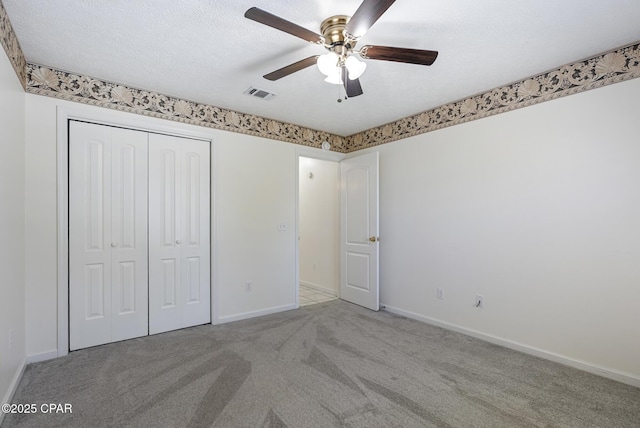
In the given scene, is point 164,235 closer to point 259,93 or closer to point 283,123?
point 259,93

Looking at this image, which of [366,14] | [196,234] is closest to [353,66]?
[366,14]

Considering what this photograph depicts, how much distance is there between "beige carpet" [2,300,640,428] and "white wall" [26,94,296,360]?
0.54 metres

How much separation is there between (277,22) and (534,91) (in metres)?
2.46

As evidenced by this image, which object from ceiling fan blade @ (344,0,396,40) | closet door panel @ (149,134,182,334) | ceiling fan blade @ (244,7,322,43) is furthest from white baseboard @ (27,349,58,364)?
ceiling fan blade @ (344,0,396,40)

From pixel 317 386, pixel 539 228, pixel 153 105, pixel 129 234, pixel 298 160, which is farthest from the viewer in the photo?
pixel 298 160

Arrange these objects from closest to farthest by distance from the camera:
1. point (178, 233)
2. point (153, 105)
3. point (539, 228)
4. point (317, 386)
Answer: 1. point (317, 386)
2. point (539, 228)
3. point (153, 105)
4. point (178, 233)

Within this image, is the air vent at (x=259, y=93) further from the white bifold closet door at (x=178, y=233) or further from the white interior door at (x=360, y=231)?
the white interior door at (x=360, y=231)

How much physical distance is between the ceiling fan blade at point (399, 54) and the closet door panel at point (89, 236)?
8.56 ft

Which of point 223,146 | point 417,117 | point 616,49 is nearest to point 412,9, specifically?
point 616,49

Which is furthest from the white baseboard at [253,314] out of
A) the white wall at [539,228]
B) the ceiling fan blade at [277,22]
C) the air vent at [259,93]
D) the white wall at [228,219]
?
the ceiling fan blade at [277,22]

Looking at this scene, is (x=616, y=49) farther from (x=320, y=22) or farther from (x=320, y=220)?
(x=320, y=220)

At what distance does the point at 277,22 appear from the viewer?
161 centimetres

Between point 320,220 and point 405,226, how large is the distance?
173cm

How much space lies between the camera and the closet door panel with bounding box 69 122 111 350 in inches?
109
